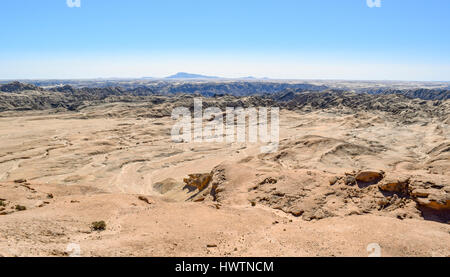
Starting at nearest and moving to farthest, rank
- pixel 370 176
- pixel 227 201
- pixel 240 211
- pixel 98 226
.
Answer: pixel 98 226
pixel 240 211
pixel 370 176
pixel 227 201

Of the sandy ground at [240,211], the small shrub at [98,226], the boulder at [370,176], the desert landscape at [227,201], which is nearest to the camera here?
the sandy ground at [240,211]

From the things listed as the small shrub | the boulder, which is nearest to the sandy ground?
the small shrub

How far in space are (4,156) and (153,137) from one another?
20.6 m

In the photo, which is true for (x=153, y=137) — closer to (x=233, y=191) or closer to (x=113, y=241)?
(x=233, y=191)

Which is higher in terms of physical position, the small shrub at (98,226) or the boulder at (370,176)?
the boulder at (370,176)

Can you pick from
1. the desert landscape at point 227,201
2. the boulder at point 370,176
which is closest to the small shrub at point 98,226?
the desert landscape at point 227,201

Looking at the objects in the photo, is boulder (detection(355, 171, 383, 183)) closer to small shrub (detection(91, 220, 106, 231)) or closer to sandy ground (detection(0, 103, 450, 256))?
sandy ground (detection(0, 103, 450, 256))

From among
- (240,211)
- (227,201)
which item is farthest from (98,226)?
(227,201)

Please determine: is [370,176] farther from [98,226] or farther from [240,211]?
[98,226]

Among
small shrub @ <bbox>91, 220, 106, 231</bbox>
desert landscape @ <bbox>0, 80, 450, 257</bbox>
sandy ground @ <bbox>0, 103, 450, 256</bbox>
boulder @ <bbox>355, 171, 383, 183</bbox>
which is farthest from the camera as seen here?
boulder @ <bbox>355, 171, 383, 183</bbox>

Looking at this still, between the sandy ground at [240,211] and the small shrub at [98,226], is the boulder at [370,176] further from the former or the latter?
the small shrub at [98,226]
